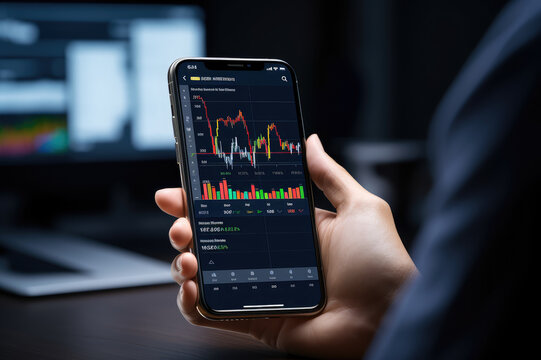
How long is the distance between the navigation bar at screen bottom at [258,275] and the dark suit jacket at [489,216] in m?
0.34

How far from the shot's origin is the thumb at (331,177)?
63cm

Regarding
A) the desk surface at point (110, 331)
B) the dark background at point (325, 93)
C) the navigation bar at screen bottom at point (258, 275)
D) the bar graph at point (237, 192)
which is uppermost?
the bar graph at point (237, 192)

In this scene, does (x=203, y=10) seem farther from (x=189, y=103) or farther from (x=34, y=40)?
(x=189, y=103)

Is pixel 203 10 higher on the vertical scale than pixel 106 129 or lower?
higher

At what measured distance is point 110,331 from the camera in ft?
2.19

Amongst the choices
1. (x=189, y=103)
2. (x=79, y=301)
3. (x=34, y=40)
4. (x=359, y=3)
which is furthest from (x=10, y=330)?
(x=359, y=3)

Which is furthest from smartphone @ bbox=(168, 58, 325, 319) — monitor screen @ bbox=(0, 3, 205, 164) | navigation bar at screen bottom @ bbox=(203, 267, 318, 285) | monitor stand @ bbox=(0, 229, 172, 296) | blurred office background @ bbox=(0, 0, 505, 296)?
monitor screen @ bbox=(0, 3, 205, 164)

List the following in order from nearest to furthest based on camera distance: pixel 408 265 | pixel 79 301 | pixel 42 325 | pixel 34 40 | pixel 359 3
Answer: pixel 408 265
pixel 42 325
pixel 79 301
pixel 34 40
pixel 359 3

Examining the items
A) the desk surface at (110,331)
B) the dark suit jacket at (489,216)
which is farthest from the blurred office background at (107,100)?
the dark suit jacket at (489,216)

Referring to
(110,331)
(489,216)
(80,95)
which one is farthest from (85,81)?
(489,216)

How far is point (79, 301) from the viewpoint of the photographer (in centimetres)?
80

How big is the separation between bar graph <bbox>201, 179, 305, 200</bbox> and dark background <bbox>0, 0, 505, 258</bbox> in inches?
19.0

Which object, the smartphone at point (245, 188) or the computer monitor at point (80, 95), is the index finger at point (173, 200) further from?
the computer monitor at point (80, 95)

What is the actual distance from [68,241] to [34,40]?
Result: 1.06 ft
